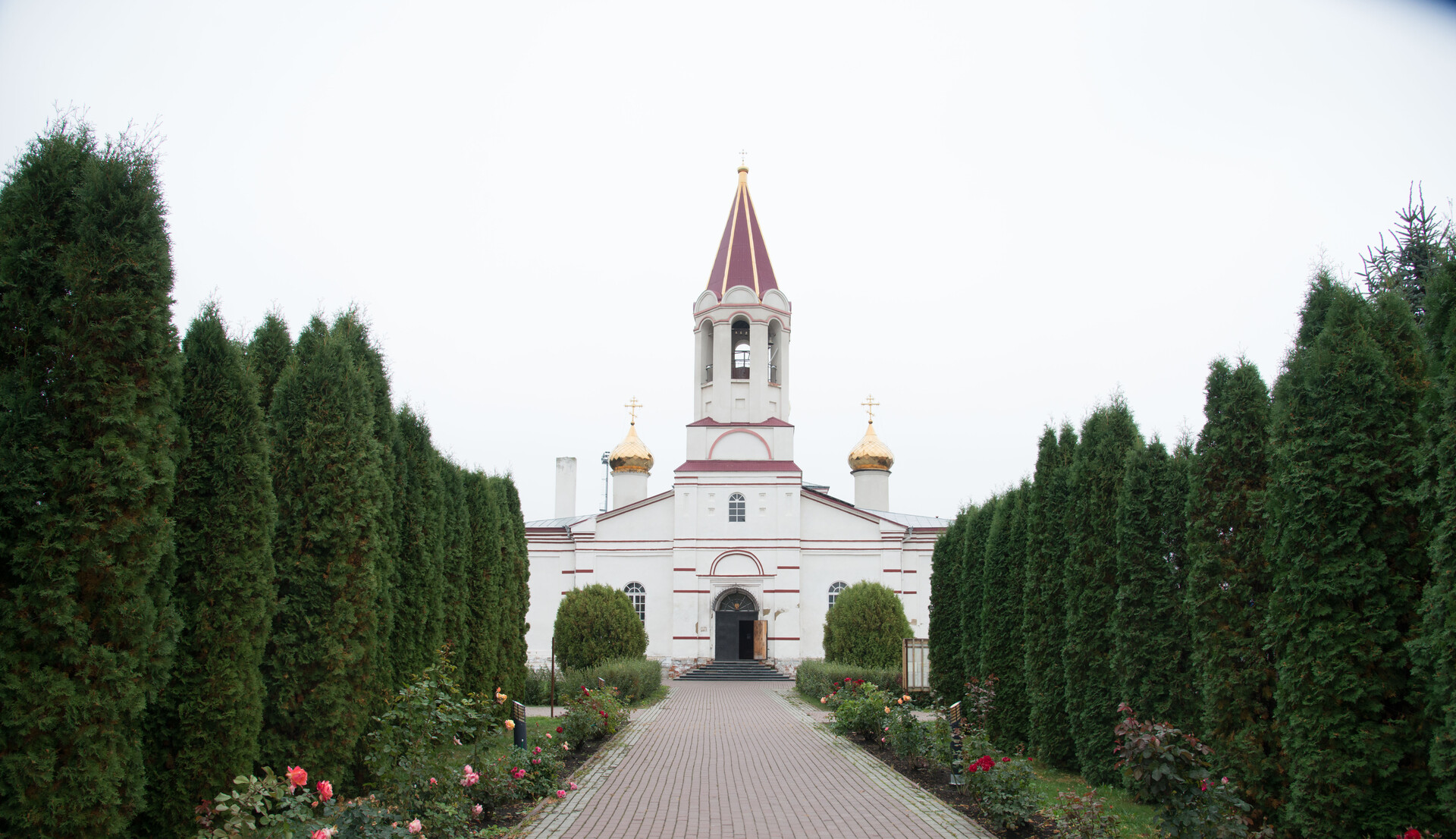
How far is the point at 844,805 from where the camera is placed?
977 centimetres

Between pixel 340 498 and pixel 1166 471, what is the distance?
883 cm

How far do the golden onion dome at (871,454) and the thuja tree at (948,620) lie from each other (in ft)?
56.6

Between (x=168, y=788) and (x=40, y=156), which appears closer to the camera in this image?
(x=40, y=156)

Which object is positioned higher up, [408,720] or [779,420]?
[779,420]

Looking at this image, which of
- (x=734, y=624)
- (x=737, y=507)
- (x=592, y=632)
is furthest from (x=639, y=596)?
(x=592, y=632)

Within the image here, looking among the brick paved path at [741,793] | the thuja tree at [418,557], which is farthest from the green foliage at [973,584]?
the thuja tree at [418,557]

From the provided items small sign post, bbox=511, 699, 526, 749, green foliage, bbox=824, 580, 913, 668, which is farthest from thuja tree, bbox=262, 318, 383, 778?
green foliage, bbox=824, 580, 913, 668

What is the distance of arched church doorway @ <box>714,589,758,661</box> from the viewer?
3247cm

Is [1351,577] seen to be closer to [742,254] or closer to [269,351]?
[269,351]

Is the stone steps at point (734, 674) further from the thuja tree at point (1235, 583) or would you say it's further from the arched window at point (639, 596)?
the thuja tree at point (1235, 583)

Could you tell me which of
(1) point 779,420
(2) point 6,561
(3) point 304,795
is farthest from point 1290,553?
(1) point 779,420

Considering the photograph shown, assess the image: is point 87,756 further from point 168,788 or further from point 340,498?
point 340,498

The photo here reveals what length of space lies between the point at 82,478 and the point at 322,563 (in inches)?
130

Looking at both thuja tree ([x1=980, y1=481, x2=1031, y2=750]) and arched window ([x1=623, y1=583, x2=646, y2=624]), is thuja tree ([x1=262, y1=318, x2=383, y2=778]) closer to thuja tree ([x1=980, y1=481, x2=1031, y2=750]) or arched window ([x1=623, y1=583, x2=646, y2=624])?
thuja tree ([x1=980, y1=481, x2=1031, y2=750])
